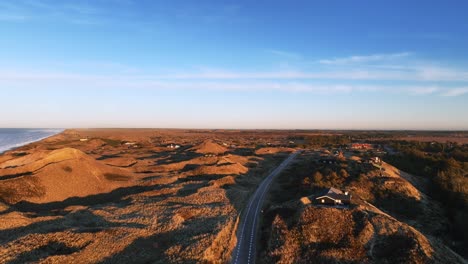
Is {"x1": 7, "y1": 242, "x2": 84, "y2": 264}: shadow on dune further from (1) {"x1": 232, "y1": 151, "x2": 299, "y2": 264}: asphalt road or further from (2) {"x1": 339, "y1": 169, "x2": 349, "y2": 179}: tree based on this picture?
(2) {"x1": 339, "y1": 169, "x2": 349, "y2": 179}: tree

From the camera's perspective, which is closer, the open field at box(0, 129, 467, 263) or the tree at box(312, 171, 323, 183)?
the open field at box(0, 129, 467, 263)

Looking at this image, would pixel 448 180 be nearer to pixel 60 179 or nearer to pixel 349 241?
pixel 349 241

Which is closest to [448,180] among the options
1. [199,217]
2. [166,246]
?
[199,217]

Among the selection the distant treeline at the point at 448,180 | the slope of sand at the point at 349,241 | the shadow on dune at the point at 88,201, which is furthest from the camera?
the distant treeline at the point at 448,180

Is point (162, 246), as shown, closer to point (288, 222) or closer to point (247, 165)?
point (288, 222)

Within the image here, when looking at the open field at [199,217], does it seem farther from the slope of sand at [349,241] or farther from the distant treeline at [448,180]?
the distant treeline at [448,180]

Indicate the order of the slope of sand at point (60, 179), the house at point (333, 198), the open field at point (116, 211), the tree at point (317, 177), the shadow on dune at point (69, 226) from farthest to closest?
1. the tree at point (317, 177)
2. the slope of sand at point (60, 179)
3. the house at point (333, 198)
4. the shadow on dune at point (69, 226)
5. the open field at point (116, 211)

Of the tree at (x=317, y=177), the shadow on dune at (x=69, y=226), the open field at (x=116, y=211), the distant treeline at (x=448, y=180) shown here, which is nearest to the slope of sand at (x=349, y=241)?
the open field at (x=116, y=211)

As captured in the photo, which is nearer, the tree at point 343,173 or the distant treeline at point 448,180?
the distant treeline at point 448,180

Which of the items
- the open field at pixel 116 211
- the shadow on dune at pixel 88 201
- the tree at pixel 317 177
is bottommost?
the shadow on dune at pixel 88 201

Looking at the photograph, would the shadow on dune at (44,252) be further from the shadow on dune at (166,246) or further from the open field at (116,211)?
the shadow on dune at (166,246)

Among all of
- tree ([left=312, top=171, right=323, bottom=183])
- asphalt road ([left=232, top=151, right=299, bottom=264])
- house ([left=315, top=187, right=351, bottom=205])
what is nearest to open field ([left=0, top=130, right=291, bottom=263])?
asphalt road ([left=232, top=151, right=299, bottom=264])

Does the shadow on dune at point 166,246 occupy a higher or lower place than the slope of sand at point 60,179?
lower
